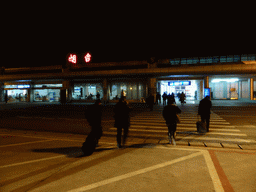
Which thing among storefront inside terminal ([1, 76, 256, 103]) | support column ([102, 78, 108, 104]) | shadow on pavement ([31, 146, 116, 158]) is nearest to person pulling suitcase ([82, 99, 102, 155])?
shadow on pavement ([31, 146, 116, 158])

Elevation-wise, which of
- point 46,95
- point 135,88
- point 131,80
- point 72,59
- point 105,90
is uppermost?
point 72,59

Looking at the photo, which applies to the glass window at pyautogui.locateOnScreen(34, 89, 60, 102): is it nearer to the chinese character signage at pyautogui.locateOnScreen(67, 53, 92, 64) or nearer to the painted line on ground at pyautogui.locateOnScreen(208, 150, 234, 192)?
the chinese character signage at pyautogui.locateOnScreen(67, 53, 92, 64)

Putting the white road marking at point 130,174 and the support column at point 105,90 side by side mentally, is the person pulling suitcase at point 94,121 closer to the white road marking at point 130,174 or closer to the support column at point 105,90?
the white road marking at point 130,174

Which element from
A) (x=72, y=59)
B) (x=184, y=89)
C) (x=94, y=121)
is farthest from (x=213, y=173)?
(x=184, y=89)

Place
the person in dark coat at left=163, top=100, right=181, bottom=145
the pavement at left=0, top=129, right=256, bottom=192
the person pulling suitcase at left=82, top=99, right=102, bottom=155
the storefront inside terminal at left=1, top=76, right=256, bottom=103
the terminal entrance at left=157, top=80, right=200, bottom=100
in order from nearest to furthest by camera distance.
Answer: the pavement at left=0, top=129, right=256, bottom=192 < the person pulling suitcase at left=82, top=99, right=102, bottom=155 < the person in dark coat at left=163, top=100, right=181, bottom=145 < the storefront inside terminal at left=1, top=76, right=256, bottom=103 < the terminal entrance at left=157, top=80, right=200, bottom=100

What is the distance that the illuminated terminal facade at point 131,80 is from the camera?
26359mm

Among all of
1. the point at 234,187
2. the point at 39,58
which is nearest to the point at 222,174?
the point at 234,187

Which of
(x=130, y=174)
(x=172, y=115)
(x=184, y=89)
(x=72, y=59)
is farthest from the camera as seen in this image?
(x=184, y=89)

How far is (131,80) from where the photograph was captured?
3045cm

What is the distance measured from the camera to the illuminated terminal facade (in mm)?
26359

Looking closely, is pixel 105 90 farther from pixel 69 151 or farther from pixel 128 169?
pixel 128 169

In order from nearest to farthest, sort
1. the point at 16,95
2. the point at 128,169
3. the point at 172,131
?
the point at 128,169 → the point at 172,131 → the point at 16,95

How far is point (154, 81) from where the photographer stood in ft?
94.1

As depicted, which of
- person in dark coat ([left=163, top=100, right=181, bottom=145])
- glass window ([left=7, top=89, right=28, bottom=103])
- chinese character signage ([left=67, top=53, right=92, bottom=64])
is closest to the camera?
person in dark coat ([left=163, top=100, right=181, bottom=145])
